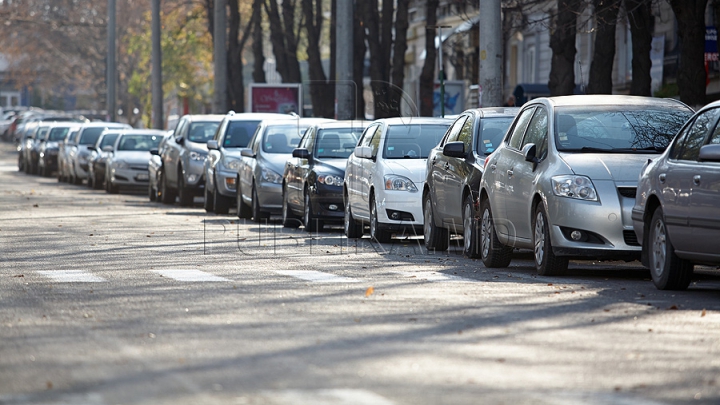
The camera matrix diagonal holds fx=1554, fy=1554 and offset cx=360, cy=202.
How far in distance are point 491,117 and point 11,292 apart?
680 centimetres

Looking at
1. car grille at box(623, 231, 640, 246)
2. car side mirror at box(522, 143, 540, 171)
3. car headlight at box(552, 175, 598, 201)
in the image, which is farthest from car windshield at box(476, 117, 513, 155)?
car grille at box(623, 231, 640, 246)

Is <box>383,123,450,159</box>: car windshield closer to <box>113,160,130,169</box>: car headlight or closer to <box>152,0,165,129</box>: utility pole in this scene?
<box>113,160,130,169</box>: car headlight

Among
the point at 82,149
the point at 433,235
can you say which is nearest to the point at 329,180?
the point at 433,235

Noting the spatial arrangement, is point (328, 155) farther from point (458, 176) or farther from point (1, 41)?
point (1, 41)

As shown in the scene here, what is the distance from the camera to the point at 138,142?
36719 millimetres

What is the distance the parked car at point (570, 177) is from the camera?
13023 millimetres

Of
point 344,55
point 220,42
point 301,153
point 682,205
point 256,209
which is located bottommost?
point 256,209

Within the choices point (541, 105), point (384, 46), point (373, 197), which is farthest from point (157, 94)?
point (541, 105)

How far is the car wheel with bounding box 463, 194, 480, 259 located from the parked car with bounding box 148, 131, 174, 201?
1549 cm

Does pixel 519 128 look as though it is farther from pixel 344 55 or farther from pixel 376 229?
pixel 344 55

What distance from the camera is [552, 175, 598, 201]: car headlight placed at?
13.1 meters

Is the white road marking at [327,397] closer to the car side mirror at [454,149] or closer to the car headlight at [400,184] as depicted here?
the car side mirror at [454,149]

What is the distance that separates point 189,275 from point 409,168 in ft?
18.6

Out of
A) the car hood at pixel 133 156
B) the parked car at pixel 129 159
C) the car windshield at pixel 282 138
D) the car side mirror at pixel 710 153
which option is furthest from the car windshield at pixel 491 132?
the car hood at pixel 133 156
